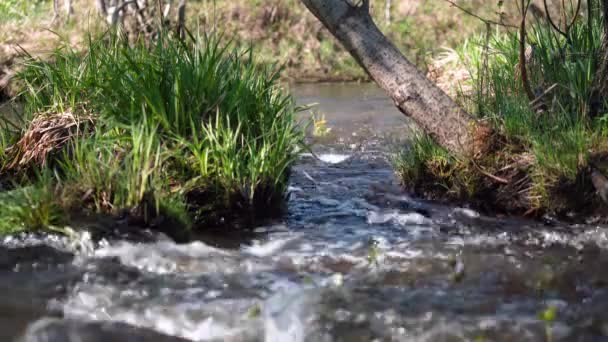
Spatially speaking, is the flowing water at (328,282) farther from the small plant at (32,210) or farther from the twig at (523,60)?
the twig at (523,60)

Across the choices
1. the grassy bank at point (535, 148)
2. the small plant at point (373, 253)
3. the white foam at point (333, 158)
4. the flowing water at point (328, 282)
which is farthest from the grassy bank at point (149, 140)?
the white foam at point (333, 158)

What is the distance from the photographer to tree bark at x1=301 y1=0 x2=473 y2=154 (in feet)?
18.0

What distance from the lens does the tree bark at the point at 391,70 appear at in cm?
548

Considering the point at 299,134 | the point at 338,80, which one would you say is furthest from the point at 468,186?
the point at 338,80

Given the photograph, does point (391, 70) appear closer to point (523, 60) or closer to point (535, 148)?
point (523, 60)

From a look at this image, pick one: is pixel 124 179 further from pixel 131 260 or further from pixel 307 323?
pixel 307 323

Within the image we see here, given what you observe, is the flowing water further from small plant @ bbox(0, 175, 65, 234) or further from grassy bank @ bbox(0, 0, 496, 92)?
grassy bank @ bbox(0, 0, 496, 92)

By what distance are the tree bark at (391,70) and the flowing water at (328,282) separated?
701 mm

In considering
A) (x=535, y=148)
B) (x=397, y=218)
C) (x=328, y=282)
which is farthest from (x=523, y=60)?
(x=328, y=282)

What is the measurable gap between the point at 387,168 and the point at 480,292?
3.49m

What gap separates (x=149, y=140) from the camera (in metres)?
4.44

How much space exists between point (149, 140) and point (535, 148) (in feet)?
8.53

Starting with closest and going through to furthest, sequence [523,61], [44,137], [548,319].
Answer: [548,319]
[523,61]
[44,137]

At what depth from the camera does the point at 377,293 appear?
381cm
